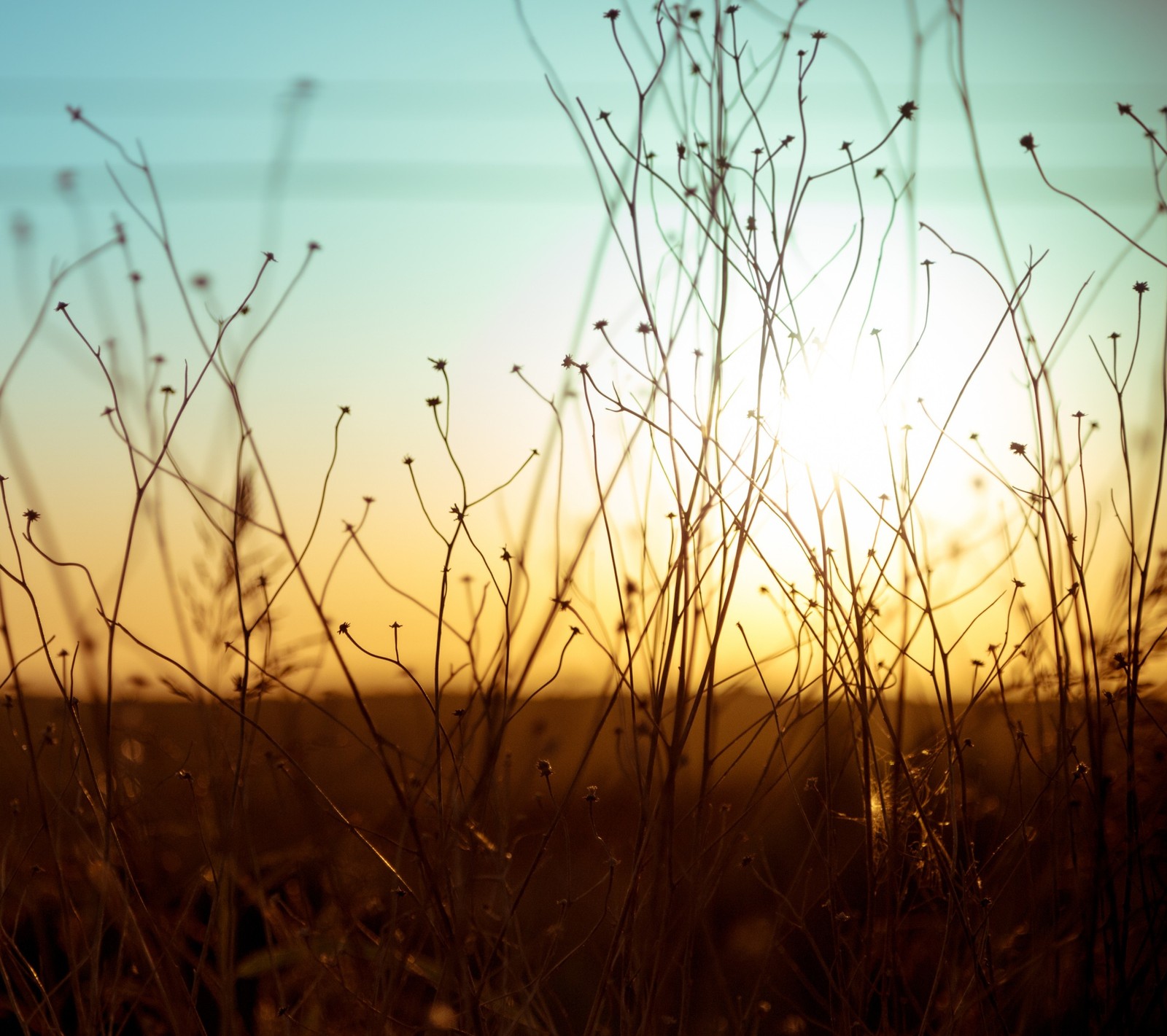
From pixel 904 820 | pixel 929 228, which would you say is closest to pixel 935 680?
pixel 904 820

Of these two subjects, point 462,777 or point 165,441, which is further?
point 462,777

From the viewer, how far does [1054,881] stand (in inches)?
50.3

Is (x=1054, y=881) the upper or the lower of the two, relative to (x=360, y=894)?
upper

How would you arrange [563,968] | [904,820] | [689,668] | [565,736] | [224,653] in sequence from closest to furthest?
[689,668] → [904,820] → [224,653] → [565,736] → [563,968]

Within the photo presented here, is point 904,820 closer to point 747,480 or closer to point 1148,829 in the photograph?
point 1148,829

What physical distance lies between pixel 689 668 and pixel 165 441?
0.73m

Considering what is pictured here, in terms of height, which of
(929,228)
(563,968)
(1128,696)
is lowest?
(563,968)

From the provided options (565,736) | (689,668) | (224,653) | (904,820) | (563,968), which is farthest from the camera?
(563,968)

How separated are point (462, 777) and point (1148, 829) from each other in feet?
Answer: 3.37

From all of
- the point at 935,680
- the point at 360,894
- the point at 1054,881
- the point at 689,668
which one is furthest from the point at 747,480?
the point at 360,894

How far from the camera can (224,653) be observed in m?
1.50

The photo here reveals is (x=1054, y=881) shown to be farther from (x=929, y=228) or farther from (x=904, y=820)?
(x=929, y=228)

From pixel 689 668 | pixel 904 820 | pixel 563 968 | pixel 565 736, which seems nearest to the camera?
pixel 689 668

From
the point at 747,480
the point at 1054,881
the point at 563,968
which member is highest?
the point at 747,480
